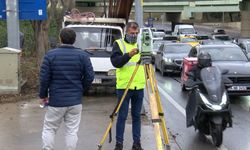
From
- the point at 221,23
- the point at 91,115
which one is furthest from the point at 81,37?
the point at 221,23

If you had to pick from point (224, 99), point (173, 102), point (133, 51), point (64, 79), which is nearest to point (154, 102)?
point (133, 51)

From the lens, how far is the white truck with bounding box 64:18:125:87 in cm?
1452

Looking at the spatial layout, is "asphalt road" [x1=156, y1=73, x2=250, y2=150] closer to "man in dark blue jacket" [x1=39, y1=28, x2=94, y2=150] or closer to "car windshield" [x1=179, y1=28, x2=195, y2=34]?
"man in dark blue jacket" [x1=39, y1=28, x2=94, y2=150]

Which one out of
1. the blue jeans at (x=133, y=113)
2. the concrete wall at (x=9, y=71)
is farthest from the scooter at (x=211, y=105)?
the concrete wall at (x=9, y=71)

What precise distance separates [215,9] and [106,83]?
301 ft

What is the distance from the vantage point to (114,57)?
7535 millimetres

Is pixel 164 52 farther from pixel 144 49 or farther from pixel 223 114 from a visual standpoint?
pixel 144 49

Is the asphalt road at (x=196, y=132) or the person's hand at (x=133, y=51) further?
the asphalt road at (x=196, y=132)

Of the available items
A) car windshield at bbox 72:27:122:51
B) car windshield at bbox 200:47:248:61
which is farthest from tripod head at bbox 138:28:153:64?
car windshield at bbox 200:47:248:61

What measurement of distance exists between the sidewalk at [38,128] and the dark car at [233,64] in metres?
3.34

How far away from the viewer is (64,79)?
657 centimetres

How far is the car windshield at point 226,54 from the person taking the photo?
15.7 meters

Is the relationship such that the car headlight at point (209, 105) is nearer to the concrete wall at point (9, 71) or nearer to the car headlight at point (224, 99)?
the car headlight at point (224, 99)

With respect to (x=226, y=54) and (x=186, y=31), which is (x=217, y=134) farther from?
(x=186, y=31)
